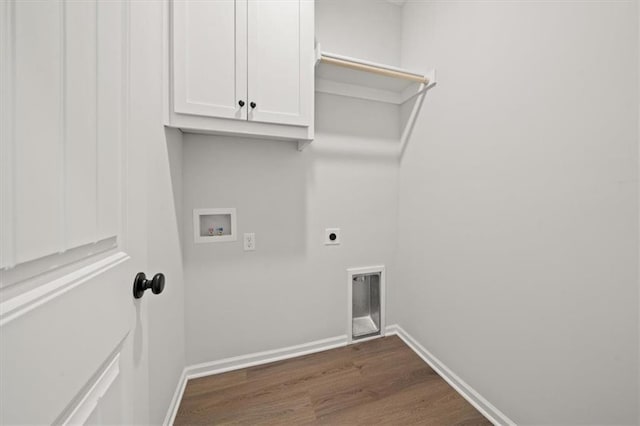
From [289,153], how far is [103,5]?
1.17 m

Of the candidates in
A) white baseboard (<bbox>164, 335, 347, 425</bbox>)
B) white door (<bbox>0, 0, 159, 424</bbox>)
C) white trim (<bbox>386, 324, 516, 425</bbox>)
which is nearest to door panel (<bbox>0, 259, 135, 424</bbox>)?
white door (<bbox>0, 0, 159, 424</bbox>)

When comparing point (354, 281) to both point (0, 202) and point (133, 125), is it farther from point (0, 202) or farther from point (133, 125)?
point (0, 202)

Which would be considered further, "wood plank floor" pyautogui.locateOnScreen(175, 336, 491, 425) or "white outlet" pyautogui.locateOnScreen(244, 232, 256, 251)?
"white outlet" pyautogui.locateOnScreen(244, 232, 256, 251)

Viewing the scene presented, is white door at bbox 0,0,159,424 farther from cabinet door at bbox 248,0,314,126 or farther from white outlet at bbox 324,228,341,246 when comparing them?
white outlet at bbox 324,228,341,246

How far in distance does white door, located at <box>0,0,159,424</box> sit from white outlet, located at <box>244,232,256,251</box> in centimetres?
94

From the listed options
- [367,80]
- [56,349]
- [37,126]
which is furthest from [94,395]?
[367,80]

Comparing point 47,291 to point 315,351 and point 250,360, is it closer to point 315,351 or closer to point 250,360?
point 250,360

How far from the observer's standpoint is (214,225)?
4.91ft

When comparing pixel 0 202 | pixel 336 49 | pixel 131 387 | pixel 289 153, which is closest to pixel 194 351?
pixel 131 387

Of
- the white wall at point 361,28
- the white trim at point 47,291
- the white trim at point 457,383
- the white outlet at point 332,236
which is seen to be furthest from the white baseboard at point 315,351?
the white wall at point 361,28

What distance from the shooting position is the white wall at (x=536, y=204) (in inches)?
31.4

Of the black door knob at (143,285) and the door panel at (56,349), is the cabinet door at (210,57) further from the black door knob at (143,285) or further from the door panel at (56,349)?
the door panel at (56,349)

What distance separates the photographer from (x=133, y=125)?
0.59 m

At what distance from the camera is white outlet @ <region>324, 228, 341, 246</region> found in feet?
5.68
